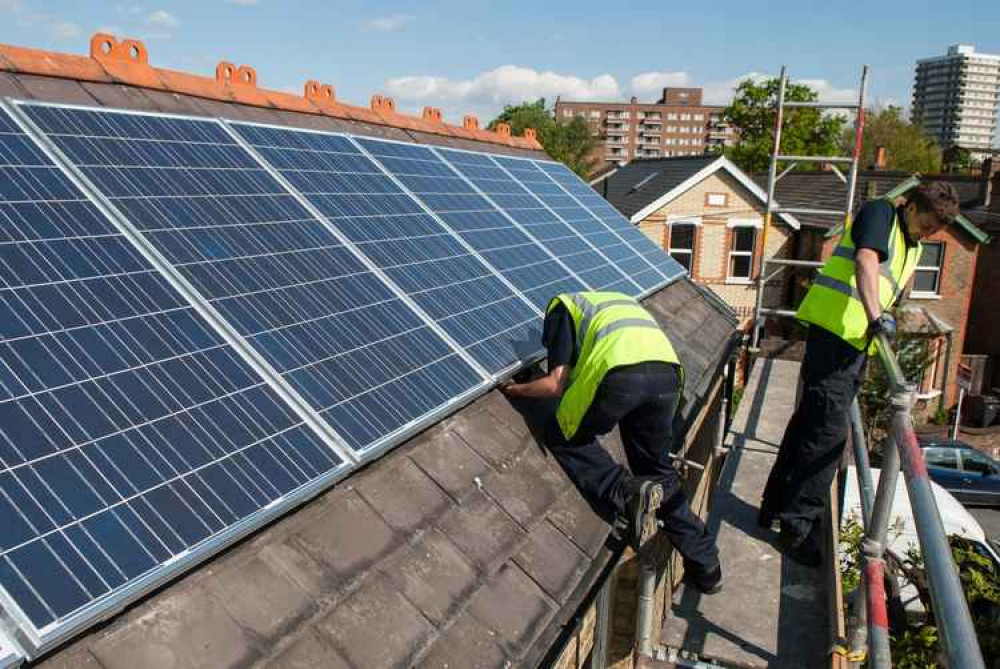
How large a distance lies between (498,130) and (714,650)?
869 centimetres

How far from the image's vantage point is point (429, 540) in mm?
3779

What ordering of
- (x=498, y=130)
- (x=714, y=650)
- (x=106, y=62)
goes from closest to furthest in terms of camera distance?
(x=106, y=62) → (x=714, y=650) → (x=498, y=130)

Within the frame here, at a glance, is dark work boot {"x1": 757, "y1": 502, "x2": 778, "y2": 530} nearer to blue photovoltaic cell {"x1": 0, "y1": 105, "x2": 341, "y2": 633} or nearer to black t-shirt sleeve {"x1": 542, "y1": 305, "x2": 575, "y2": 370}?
black t-shirt sleeve {"x1": 542, "y1": 305, "x2": 575, "y2": 370}

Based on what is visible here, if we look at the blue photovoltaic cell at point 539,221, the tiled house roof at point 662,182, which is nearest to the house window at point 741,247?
the tiled house roof at point 662,182

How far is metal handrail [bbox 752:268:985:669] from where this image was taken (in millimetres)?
2234

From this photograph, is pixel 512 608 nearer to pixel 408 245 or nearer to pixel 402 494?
pixel 402 494

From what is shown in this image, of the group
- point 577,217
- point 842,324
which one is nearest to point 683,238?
point 577,217

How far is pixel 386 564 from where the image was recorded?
3500 mm

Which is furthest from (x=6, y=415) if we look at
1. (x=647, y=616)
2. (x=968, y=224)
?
(x=968, y=224)

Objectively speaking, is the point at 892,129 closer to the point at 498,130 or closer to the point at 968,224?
the point at 968,224

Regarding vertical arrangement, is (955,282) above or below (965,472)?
above

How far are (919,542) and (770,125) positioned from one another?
54.5 metres

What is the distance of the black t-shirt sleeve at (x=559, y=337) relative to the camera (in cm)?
506

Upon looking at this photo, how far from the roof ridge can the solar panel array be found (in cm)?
54
